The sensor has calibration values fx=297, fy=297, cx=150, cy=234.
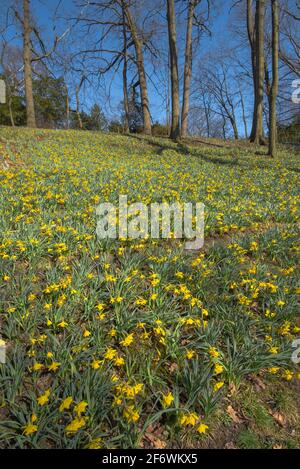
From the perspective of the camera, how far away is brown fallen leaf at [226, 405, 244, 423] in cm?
209

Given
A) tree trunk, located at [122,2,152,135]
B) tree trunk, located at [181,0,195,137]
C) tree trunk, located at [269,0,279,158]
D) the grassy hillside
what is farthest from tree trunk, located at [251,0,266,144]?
the grassy hillside

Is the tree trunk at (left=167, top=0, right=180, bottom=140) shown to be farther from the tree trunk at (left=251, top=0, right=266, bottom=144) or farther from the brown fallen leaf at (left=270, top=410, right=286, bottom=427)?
the brown fallen leaf at (left=270, top=410, right=286, bottom=427)

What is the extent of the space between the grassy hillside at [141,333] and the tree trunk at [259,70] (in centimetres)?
1008

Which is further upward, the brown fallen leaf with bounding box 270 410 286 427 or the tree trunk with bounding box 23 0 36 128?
the tree trunk with bounding box 23 0 36 128

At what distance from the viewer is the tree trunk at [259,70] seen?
36.3 feet

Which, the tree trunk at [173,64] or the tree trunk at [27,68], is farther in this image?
the tree trunk at [27,68]

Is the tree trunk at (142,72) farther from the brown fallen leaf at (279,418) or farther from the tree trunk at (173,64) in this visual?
the brown fallen leaf at (279,418)

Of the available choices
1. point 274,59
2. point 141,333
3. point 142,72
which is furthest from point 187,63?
point 141,333

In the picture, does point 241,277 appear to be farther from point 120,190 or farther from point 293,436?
point 120,190

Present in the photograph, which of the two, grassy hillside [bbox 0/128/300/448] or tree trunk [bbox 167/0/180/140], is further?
tree trunk [bbox 167/0/180/140]

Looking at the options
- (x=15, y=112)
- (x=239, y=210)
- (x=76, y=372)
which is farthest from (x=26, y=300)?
(x=15, y=112)

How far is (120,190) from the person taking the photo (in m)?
5.87

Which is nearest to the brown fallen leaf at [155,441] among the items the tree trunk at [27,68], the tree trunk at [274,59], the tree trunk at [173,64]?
the tree trunk at [274,59]

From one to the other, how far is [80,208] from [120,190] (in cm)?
129
